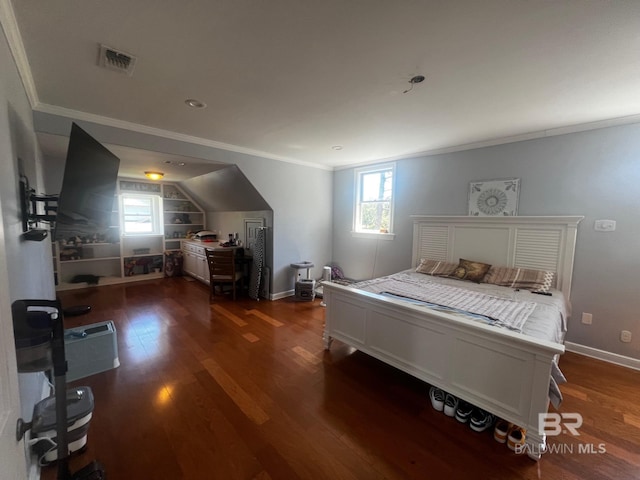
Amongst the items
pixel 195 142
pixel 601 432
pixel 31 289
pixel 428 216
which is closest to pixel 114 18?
pixel 31 289

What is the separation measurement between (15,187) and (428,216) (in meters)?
4.02

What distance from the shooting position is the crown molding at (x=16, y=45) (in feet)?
4.06

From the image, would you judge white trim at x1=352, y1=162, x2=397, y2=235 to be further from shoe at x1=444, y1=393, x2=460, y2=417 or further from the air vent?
the air vent

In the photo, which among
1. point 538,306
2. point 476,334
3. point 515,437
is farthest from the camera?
point 538,306

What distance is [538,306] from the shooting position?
2227mm

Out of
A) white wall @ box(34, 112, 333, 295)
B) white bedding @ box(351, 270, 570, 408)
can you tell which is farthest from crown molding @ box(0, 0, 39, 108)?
white bedding @ box(351, 270, 570, 408)

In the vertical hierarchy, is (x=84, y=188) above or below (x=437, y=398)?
above

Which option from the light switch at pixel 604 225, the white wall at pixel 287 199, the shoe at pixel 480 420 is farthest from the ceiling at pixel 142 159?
the light switch at pixel 604 225

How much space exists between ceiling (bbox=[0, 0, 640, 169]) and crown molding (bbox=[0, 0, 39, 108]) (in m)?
0.02

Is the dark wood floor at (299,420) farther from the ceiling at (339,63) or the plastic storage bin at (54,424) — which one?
the ceiling at (339,63)

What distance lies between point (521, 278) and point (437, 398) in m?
1.83

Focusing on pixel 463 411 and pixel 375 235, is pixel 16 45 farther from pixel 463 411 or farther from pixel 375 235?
pixel 375 235

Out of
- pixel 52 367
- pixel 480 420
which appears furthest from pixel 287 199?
pixel 480 420

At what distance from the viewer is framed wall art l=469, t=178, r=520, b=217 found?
3072 mm
